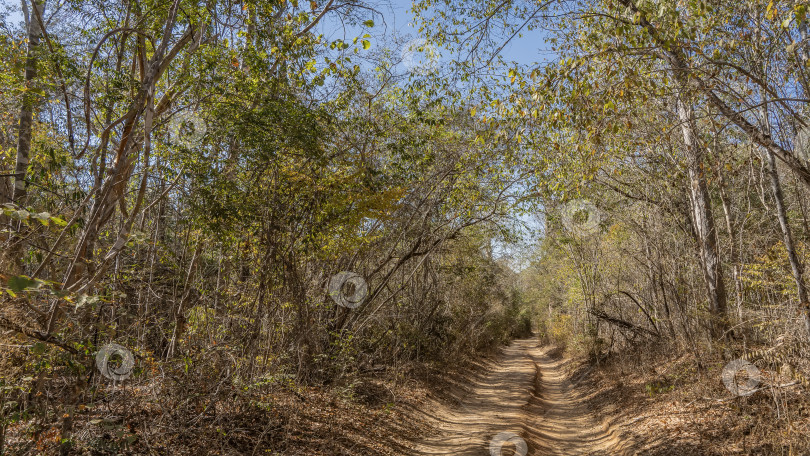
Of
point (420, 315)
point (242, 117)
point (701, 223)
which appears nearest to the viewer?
point (242, 117)

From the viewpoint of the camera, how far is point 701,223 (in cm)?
930

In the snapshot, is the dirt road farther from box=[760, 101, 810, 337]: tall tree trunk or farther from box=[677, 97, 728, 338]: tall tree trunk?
box=[760, 101, 810, 337]: tall tree trunk

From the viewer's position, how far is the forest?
15.9 ft

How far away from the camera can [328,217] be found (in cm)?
748

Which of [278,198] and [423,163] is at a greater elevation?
[423,163]

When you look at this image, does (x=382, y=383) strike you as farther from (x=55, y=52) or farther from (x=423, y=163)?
(x=55, y=52)

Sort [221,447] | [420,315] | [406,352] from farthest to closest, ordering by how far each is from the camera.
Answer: [420,315] < [406,352] < [221,447]

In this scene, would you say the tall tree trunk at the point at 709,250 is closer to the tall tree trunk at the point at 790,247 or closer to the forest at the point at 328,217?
the forest at the point at 328,217

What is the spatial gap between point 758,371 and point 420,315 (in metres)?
8.71

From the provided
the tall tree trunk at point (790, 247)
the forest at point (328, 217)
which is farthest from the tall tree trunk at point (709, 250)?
the tall tree trunk at point (790, 247)

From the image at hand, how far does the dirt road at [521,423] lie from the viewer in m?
7.71

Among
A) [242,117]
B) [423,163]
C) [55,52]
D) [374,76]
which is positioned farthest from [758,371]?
[55,52]

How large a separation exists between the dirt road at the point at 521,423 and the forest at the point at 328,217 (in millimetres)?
97

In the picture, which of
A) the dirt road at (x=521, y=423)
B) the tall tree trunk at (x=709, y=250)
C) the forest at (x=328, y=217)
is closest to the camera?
the forest at (x=328, y=217)
